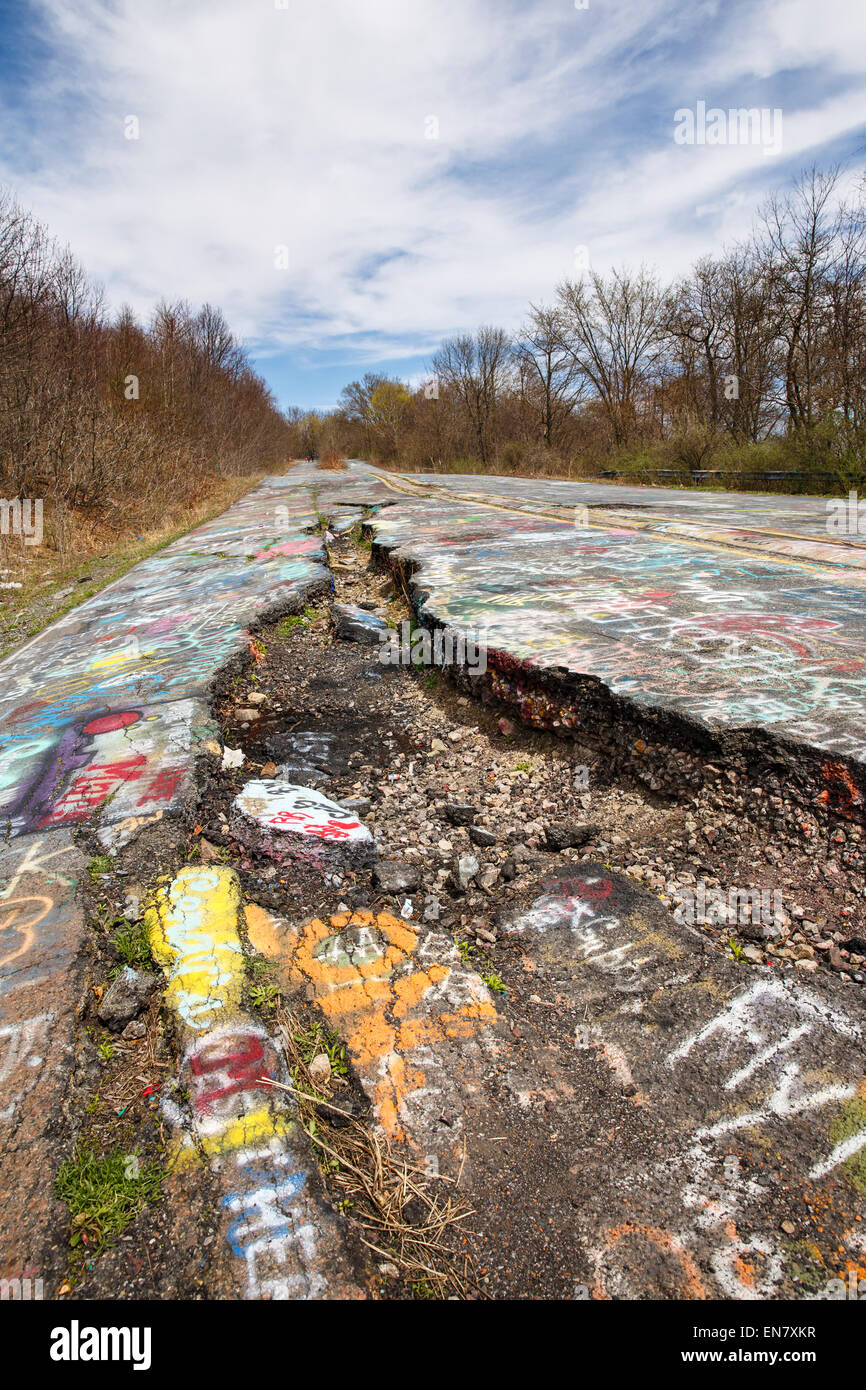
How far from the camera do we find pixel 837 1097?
1773 mm

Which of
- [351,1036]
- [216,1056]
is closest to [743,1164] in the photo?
[351,1036]

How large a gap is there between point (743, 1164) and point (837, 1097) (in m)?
0.31

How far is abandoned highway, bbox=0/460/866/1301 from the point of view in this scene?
1.54 m

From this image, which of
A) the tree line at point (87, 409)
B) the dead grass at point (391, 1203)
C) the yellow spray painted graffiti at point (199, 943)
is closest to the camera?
the dead grass at point (391, 1203)

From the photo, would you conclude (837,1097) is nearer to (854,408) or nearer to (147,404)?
(854,408)

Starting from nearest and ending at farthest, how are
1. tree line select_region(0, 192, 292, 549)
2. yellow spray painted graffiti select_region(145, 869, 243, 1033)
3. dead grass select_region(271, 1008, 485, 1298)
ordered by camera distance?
dead grass select_region(271, 1008, 485, 1298)
yellow spray painted graffiti select_region(145, 869, 243, 1033)
tree line select_region(0, 192, 292, 549)

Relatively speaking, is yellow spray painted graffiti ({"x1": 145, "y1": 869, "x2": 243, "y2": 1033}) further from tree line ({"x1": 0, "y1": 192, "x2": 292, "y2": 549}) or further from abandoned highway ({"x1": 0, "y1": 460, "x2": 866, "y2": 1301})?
tree line ({"x1": 0, "y1": 192, "x2": 292, "y2": 549})

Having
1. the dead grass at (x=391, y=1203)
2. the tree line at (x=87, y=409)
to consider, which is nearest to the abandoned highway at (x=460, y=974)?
the dead grass at (x=391, y=1203)

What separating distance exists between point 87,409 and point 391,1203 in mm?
15116

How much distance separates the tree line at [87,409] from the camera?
12148 millimetres

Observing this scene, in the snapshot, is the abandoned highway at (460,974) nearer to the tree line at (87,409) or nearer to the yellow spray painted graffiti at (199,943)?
the yellow spray painted graffiti at (199,943)

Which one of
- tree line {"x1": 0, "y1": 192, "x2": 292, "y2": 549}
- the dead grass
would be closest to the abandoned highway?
the dead grass

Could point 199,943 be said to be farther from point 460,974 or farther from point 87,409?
point 87,409

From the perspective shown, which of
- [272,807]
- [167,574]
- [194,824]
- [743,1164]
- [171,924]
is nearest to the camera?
[743,1164]
